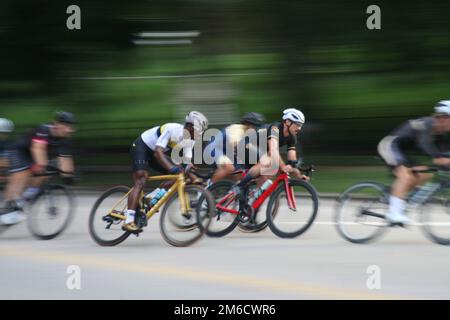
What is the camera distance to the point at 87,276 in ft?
25.8

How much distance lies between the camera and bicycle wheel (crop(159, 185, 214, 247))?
9.34 m

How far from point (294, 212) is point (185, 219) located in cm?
142

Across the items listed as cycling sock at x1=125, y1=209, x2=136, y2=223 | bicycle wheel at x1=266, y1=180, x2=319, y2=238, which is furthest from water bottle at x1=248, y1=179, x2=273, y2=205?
cycling sock at x1=125, y1=209, x2=136, y2=223

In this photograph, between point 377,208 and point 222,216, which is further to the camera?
point 222,216

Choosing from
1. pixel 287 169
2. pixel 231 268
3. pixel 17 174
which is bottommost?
pixel 231 268

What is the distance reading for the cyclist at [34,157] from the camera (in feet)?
33.9

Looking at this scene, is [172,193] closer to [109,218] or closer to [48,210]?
[109,218]

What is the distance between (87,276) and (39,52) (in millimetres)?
10981

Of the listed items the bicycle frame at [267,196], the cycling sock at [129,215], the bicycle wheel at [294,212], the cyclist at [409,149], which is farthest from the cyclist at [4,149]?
the cyclist at [409,149]

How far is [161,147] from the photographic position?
934 cm

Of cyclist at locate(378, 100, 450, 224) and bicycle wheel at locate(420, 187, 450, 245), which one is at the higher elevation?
cyclist at locate(378, 100, 450, 224)

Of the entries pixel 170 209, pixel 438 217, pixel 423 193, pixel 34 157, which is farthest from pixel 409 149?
pixel 34 157

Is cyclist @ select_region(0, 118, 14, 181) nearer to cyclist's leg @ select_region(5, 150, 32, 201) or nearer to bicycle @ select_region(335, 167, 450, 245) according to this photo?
cyclist's leg @ select_region(5, 150, 32, 201)

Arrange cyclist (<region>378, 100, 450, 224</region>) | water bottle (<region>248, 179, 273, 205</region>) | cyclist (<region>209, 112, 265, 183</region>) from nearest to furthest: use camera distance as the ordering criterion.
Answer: cyclist (<region>378, 100, 450, 224</region>)
water bottle (<region>248, 179, 273, 205</region>)
cyclist (<region>209, 112, 265, 183</region>)
